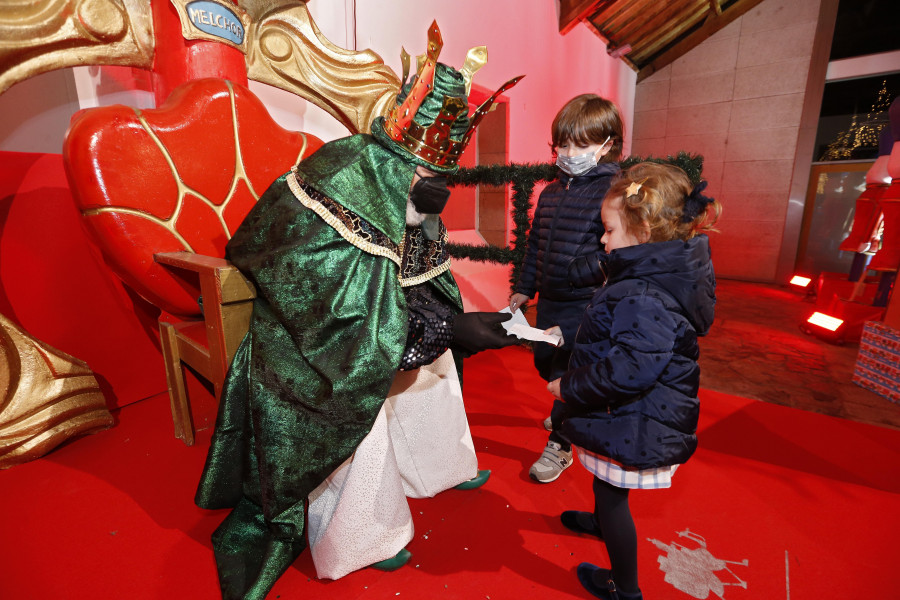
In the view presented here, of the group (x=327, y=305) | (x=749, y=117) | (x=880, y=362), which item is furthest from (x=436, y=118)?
(x=749, y=117)

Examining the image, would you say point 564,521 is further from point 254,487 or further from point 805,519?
point 254,487

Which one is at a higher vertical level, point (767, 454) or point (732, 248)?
point (732, 248)

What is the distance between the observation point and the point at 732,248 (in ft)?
21.9

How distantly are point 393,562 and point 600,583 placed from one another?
0.59m

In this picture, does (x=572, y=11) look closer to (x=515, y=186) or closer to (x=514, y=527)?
(x=515, y=186)

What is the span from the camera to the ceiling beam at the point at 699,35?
6176 millimetres

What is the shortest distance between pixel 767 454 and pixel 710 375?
1043mm

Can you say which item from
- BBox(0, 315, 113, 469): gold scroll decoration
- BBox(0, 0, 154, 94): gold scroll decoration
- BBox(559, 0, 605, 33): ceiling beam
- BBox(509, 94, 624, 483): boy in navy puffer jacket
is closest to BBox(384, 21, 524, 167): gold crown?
BBox(509, 94, 624, 483): boy in navy puffer jacket

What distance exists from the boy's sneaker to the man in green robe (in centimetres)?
84

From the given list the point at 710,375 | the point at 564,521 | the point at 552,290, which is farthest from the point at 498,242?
the point at 564,521

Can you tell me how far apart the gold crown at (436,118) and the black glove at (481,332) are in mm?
450

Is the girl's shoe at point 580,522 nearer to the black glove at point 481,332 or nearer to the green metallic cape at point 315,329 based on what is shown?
the black glove at point 481,332

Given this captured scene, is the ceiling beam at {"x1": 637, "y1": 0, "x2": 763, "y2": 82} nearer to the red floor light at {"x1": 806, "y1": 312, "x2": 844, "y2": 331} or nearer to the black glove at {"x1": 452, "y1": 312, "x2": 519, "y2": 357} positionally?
the red floor light at {"x1": 806, "y1": 312, "x2": 844, "y2": 331}

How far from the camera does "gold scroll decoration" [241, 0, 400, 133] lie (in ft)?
6.66
